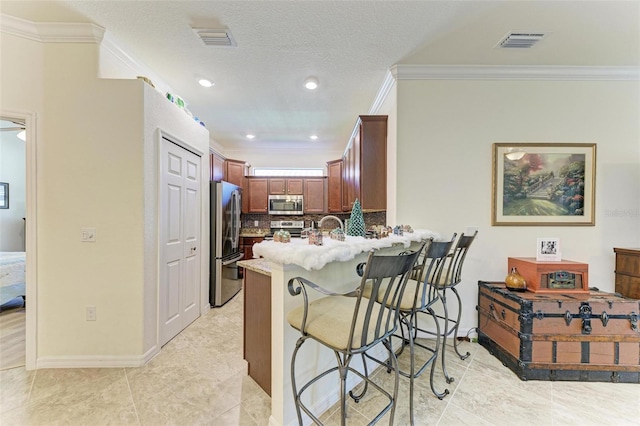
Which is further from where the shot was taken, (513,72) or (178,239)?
(178,239)

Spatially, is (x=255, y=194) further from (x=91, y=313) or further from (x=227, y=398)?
(x=227, y=398)

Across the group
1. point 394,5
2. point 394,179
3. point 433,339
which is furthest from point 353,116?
point 433,339

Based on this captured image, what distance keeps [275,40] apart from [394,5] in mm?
987

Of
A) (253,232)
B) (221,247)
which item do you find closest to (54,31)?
(221,247)

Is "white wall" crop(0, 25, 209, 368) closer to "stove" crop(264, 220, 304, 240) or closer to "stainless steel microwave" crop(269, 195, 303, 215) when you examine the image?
"stainless steel microwave" crop(269, 195, 303, 215)

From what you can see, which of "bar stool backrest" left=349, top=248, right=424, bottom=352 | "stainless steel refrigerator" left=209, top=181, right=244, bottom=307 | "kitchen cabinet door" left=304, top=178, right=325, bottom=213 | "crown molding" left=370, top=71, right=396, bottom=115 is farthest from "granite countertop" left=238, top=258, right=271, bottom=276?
"kitchen cabinet door" left=304, top=178, right=325, bottom=213

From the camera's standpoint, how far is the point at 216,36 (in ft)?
6.86

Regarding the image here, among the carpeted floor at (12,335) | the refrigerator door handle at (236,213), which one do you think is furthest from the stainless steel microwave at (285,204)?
the carpeted floor at (12,335)

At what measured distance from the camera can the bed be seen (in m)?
2.96

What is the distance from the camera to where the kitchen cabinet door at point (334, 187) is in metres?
5.21

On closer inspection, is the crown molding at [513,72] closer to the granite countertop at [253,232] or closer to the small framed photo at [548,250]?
the small framed photo at [548,250]

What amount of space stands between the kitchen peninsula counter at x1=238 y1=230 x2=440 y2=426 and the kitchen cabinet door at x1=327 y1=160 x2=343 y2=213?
347 cm

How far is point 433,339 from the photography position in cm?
254

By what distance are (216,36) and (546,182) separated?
341 cm
